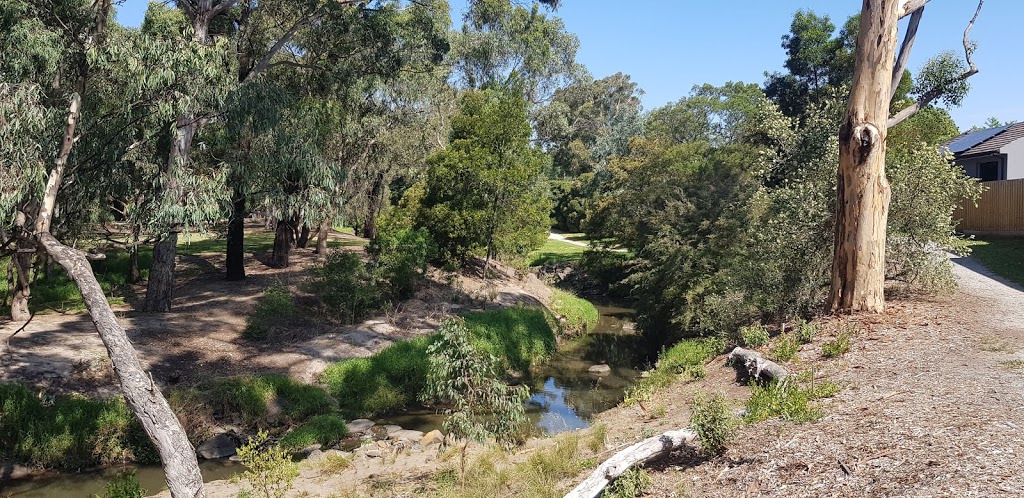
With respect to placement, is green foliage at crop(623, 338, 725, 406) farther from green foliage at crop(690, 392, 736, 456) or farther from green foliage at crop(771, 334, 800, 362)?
green foliage at crop(690, 392, 736, 456)

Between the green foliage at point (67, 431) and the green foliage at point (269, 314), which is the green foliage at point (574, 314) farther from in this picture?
the green foliage at point (67, 431)

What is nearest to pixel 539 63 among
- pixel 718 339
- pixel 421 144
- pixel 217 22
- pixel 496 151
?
pixel 421 144

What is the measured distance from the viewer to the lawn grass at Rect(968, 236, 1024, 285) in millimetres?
17184

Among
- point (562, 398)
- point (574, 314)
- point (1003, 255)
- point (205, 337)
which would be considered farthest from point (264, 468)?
point (1003, 255)

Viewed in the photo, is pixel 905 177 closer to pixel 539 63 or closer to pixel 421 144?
pixel 421 144

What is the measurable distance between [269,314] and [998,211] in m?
24.4

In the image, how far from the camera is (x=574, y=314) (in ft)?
84.2

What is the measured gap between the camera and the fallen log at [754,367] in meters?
10.0

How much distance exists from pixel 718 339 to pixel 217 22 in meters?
15.4

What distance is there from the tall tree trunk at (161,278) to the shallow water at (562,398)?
652 cm

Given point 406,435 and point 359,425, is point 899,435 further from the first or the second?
point 359,425

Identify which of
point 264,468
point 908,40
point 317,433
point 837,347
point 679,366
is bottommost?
point 317,433

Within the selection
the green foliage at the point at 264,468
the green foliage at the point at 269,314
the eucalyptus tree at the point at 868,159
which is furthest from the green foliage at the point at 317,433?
the eucalyptus tree at the point at 868,159

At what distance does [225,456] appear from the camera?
11.8 meters
